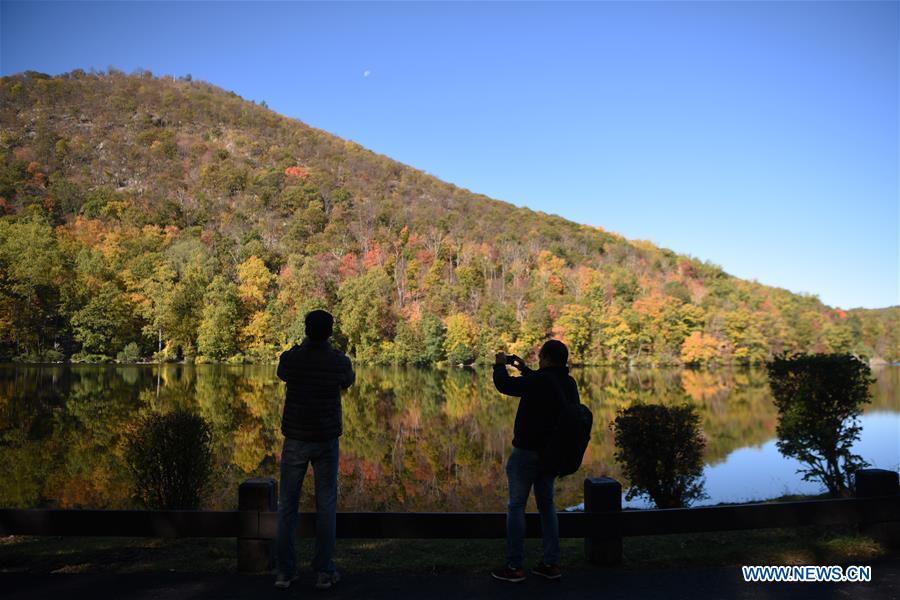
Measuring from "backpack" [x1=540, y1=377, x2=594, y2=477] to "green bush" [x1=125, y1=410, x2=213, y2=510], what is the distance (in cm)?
637

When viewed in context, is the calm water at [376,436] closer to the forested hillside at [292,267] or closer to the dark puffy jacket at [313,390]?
the dark puffy jacket at [313,390]

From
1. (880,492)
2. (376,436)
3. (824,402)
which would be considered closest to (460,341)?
(376,436)

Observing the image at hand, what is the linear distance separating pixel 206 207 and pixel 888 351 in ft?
391

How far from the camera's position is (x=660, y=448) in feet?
31.1

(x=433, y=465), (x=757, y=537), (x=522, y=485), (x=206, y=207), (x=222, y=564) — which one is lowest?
(x=433, y=465)

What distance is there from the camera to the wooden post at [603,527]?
14.3 feet

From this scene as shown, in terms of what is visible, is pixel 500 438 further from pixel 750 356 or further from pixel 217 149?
pixel 217 149

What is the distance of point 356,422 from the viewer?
26688 millimetres

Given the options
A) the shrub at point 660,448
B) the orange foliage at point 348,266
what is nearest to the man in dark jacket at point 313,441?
the shrub at point 660,448

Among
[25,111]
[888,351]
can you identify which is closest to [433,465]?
[888,351]

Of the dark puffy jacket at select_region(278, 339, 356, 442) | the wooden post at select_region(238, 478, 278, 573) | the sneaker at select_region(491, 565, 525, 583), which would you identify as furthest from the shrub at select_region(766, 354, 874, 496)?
the wooden post at select_region(238, 478, 278, 573)

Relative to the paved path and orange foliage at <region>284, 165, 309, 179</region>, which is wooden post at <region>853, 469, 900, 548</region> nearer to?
the paved path

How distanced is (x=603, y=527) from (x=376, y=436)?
1988 centimetres

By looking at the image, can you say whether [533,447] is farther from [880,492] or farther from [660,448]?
[660,448]
